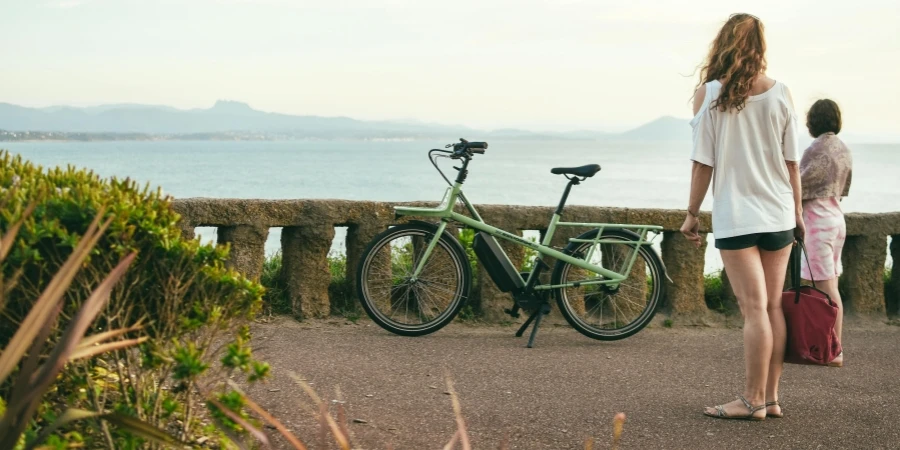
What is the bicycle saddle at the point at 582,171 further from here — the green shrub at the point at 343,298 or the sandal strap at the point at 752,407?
the sandal strap at the point at 752,407

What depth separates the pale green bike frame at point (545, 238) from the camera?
6.73 metres

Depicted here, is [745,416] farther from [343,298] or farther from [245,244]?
[245,244]

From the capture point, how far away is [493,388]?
17.5 feet

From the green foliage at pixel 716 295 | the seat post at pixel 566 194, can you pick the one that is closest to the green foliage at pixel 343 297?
the seat post at pixel 566 194

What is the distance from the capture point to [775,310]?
4891mm

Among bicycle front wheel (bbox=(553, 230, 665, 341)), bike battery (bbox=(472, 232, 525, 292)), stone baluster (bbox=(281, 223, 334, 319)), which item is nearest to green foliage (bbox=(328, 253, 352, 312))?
stone baluster (bbox=(281, 223, 334, 319))

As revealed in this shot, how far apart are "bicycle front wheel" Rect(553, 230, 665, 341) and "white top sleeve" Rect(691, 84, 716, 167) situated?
2166mm

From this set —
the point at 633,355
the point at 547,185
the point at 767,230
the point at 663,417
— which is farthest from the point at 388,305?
the point at 547,185

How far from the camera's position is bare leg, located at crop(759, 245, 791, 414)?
4.78 m

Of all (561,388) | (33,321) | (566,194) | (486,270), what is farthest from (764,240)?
(33,321)

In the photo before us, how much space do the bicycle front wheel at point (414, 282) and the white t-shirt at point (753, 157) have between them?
2387mm

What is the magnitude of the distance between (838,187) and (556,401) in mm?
2848

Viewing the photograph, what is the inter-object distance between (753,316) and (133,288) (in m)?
2.94

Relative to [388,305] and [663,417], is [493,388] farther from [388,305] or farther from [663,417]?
[388,305]
